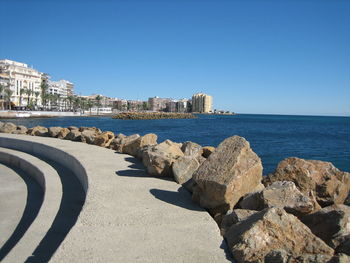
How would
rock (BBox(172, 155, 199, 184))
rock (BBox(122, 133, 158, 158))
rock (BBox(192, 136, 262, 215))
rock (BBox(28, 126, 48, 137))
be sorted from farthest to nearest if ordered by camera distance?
rock (BBox(28, 126, 48, 137))
rock (BBox(122, 133, 158, 158))
rock (BBox(172, 155, 199, 184))
rock (BBox(192, 136, 262, 215))

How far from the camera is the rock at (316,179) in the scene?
5.86 metres

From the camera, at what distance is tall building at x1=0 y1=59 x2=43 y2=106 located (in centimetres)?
9981

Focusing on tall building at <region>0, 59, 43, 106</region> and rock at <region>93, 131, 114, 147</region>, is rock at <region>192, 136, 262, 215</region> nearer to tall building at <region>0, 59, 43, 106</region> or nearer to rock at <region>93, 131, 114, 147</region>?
rock at <region>93, 131, 114, 147</region>

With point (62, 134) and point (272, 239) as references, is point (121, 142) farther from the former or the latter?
point (272, 239)

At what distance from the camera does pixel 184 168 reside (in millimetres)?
5664

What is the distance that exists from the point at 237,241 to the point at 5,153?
8424 millimetres

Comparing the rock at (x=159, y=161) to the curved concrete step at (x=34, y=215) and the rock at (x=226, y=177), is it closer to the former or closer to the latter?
the rock at (x=226, y=177)

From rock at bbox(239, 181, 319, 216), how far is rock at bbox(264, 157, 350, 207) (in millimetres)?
1640

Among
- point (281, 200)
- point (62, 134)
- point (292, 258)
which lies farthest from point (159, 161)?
point (62, 134)

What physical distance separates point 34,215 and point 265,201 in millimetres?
3743

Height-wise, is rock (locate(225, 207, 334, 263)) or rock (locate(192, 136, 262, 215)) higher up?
rock (locate(192, 136, 262, 215))

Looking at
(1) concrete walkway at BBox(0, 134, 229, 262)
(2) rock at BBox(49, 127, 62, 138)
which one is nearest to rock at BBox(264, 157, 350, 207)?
(1) concrete walkway at BBox(0, 134, 229, 262)

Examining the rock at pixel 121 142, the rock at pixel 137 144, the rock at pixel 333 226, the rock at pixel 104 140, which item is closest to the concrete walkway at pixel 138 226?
the rock at pixel 333 226

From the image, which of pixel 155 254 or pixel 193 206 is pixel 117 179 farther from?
pixel 155 254
